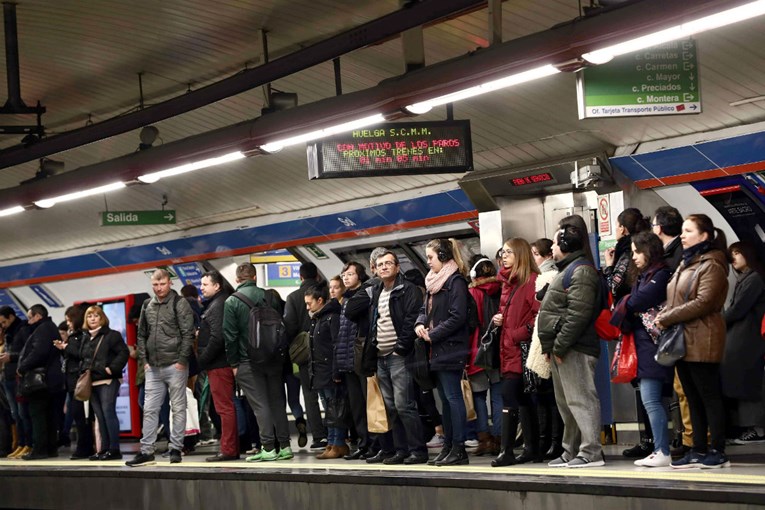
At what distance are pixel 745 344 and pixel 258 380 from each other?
4.30 meters

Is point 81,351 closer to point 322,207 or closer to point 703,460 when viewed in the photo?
point 322,207

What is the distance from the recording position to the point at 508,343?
8.33 m

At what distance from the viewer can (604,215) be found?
1110 cm

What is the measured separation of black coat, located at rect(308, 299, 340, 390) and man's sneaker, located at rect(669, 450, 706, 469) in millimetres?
3566

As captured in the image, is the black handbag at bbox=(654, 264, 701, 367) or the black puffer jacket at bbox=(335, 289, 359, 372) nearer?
the black handbag at bbox=(654, 264, 701, 367)

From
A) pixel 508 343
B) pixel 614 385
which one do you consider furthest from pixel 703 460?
pixel 614 385

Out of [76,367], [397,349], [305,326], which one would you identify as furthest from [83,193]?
[397,349]

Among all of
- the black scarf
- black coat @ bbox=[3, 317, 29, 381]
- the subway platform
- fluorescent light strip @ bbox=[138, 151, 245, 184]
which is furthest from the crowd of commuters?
fluorescent light strip @ bbox=[138, 151, 245, 184]

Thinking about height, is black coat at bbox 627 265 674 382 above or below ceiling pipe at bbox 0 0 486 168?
below

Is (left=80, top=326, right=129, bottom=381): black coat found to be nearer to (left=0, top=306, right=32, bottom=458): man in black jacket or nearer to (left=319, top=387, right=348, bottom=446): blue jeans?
(left=0, top=306, right=32, bottom=458): man in black jacket

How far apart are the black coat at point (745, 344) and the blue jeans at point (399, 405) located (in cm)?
238

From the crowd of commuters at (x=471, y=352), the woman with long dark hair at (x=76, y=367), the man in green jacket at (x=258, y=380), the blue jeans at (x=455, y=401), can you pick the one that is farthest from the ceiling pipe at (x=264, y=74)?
the blue jeans at (x=455, y=401)

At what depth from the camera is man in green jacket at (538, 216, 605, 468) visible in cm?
770

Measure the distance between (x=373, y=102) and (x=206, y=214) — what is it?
26.8 feet
